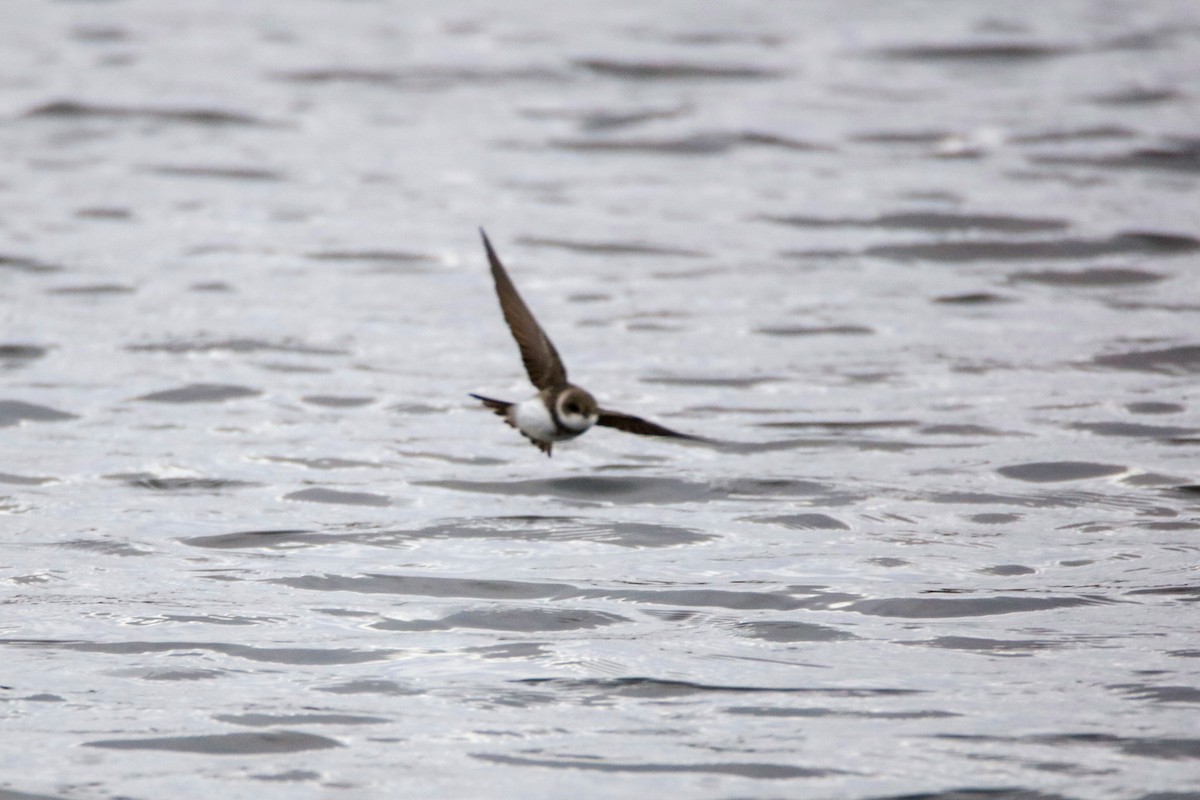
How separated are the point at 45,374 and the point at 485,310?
283 cm

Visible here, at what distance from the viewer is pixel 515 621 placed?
671 centimetres

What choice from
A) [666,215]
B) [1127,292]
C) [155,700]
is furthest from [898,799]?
[666,215]

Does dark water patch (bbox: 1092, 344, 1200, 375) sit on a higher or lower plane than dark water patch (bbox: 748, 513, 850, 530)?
higher

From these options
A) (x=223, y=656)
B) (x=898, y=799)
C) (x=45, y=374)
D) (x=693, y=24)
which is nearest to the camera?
(x=898, y=799)

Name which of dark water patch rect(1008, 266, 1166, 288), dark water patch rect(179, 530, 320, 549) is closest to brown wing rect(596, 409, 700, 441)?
dark water patch rect(179, 530, 320, 549)

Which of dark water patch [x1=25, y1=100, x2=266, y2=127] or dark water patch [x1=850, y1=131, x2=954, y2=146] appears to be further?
dark water patch [x1=25, y1=100, x2=266, y2=127]

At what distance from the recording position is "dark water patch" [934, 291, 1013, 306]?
465 inches

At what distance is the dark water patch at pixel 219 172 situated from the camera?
49.9ft

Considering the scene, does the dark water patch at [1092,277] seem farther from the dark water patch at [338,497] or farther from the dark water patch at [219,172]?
the dark water patch at [219,172]

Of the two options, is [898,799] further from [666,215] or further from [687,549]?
[666,215]

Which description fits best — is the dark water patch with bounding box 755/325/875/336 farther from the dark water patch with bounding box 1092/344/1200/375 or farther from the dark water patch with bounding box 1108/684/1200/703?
the dark water patch with bounding box 1108/684/1200/703

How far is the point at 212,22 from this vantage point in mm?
22062

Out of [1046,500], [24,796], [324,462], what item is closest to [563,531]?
[324,462]

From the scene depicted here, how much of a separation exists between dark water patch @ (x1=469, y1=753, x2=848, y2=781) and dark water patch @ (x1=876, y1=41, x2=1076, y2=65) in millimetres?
15481
